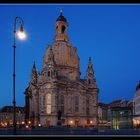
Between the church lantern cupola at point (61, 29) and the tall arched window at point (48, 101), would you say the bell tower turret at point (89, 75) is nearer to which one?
the church lantern cupola at point (61, 29)

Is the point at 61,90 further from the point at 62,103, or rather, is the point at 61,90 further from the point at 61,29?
the point at 61,29

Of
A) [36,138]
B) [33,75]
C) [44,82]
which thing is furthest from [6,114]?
[36,138]

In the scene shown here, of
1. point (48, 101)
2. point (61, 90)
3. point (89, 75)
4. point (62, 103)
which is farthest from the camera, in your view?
point (89, 75)

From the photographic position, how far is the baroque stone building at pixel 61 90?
88.6 metres

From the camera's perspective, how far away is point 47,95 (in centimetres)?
8988

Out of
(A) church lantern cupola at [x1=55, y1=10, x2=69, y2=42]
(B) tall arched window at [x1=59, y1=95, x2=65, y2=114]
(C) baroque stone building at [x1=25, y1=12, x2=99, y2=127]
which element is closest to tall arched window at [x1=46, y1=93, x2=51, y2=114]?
(C) baroque stone building at [x1=25, y1=12, x2=99, y2=127]

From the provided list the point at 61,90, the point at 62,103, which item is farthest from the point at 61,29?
the point at 62,103

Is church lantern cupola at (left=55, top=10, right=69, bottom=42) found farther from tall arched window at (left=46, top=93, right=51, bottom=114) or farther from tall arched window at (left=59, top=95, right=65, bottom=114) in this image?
tall arched window at (left=46, top=93, right=51, bottom=114)

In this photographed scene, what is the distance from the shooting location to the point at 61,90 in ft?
299

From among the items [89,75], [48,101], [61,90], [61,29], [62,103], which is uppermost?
[61,29]

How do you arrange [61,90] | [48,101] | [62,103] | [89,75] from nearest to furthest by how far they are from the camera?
[48,101] < [62,103] < [61,90] < [89,75]

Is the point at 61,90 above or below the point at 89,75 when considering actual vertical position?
below

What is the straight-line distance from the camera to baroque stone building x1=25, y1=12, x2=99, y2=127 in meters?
88.6

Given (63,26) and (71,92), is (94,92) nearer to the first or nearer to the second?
(71,92)
